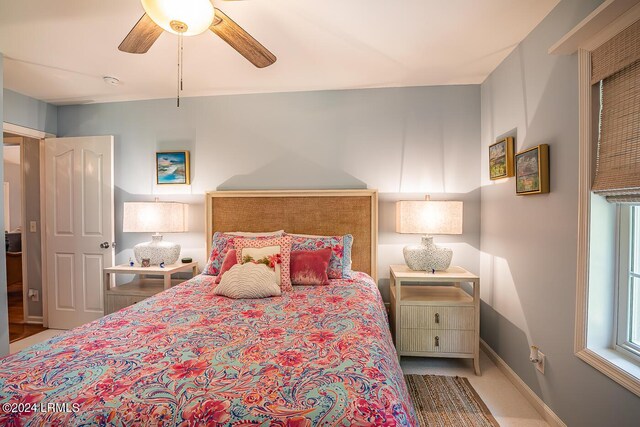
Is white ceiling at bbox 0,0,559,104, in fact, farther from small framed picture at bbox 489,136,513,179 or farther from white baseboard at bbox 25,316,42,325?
white baseboard at bbox 25,316,42,325

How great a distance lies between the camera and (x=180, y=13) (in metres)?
1.33

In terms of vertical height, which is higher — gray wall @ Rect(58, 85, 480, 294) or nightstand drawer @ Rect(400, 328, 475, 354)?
gray wall @ Rect(58, 85, 480, 294)

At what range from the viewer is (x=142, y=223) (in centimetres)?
287

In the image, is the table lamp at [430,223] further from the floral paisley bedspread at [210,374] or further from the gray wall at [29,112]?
the gray wall at [29,112]

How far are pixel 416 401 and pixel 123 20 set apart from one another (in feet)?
10.4

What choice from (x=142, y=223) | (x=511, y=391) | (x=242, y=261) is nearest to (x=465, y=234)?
(x=511, y=391)

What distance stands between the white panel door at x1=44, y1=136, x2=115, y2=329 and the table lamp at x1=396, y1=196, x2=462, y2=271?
3075 millimetres

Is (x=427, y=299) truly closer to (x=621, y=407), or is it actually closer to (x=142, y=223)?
(x=621, y=407)

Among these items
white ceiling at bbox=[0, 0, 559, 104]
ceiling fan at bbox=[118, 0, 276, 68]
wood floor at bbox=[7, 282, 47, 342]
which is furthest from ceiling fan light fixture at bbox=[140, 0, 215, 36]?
wood floor at bbox=[7, 282, 47, 342]

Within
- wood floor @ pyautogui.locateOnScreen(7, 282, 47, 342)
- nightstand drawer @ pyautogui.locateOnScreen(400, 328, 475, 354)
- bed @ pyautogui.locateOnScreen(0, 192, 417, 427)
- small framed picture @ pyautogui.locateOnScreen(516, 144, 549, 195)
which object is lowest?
wood floor @ pyautogui.locateOnScreen(7, 282, 47, 342)

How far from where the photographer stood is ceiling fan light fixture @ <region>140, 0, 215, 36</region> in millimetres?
1306

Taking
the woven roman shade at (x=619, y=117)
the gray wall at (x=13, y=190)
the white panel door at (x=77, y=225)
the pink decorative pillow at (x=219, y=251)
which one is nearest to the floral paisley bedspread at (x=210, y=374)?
the pink decorative pillow at (x=219, y=251)

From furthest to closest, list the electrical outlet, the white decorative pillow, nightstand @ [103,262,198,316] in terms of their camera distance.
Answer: nightstand @ [103,262,198,316]
the white decorative pillow
the electrical outlet

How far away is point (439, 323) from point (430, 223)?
815mm
